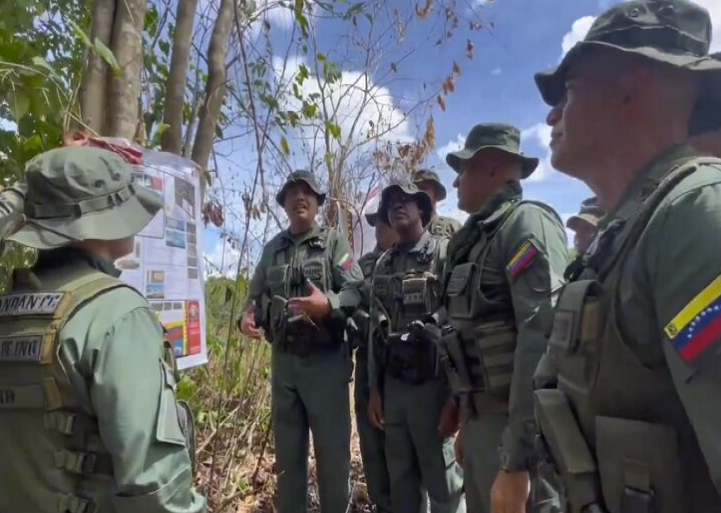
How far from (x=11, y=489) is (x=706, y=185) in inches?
68.0

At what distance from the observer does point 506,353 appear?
209cm

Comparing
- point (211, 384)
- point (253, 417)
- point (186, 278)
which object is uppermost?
point (186, 278)

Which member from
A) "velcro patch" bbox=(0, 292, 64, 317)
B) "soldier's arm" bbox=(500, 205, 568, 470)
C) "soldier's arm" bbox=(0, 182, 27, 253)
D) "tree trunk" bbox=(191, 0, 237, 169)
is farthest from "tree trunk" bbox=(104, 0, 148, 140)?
"soldier's arm" bbox=(500, 205, 568, 470)

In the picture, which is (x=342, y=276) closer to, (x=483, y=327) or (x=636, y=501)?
(x=483, y=327)

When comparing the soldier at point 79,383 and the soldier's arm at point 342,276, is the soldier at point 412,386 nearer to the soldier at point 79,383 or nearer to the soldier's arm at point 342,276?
the soldier's arm at point 342,276

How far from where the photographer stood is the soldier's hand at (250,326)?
3.79 m

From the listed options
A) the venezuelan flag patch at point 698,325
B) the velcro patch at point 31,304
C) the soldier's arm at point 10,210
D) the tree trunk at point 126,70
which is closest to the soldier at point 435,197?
the tree trunk at point 126,70

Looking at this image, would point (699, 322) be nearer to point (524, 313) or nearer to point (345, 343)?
point (524, 313)

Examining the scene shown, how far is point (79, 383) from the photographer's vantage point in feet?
4.33

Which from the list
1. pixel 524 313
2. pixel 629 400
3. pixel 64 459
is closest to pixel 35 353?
pixel 64 459

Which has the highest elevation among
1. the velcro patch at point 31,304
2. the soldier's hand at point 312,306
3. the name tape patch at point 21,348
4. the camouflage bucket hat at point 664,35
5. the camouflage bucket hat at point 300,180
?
the camouflage bucket hat at point 300,180

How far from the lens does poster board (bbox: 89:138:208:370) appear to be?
2.24 meters

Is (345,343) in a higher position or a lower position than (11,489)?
higher

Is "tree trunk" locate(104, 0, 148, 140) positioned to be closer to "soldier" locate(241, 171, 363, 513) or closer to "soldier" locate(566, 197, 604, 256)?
"soldier" locate(241, 171, 363, 513)
